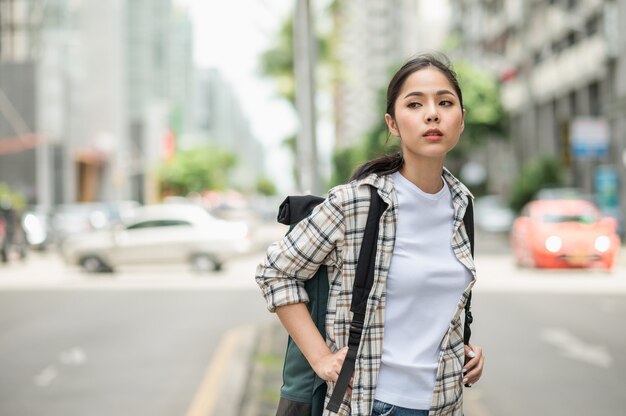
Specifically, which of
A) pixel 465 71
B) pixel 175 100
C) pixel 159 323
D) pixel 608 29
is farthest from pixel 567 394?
pixel 175 100

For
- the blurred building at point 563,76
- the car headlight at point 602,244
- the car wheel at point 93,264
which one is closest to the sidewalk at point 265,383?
the car headlight at point 602,244

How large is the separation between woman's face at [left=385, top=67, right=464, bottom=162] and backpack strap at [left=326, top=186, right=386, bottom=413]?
0.64 ft

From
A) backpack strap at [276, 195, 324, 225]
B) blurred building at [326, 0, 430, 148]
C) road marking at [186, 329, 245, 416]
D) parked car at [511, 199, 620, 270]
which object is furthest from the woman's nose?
blurred building at [326, 0, 430, 148]

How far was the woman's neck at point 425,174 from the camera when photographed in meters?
2.61

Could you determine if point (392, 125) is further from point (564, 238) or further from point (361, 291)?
point (564, 238)

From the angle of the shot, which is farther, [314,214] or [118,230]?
[118,230]

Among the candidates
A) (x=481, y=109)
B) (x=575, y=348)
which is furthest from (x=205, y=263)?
(x=481, y=109)

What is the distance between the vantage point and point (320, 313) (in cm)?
262

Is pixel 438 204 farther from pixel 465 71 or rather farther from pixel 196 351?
pixel 465 71

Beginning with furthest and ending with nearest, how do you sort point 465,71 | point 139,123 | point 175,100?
1. point 175,100
2. point 139,123
3. point 465,71

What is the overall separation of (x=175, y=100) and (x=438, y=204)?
521 ft

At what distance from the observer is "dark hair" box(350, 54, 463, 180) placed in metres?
2.61

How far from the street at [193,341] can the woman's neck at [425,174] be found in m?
5.08

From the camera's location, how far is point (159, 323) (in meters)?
13.8
